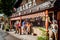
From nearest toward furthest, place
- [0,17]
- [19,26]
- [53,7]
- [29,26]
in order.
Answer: [53,7] → [29,26] → [19,26] → [0,17]

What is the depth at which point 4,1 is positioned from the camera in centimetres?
5675

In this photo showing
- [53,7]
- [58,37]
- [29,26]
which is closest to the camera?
[53,7]

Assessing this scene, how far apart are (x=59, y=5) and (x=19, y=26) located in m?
14.1

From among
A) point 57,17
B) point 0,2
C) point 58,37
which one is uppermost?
point 0,2

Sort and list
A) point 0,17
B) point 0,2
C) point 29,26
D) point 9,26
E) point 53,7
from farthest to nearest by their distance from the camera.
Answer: point 0,17 < point 0,2 < point 9,26 < point 29,26 < point 53,7

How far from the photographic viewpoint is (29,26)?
27.2 metres

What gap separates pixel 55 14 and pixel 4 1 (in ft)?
130

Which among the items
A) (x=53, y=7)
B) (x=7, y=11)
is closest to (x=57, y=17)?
(x=53, y=7)

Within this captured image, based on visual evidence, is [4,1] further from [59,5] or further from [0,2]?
[59,5]

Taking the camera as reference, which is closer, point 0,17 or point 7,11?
point 7,11

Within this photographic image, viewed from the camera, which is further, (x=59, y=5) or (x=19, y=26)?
(x=19, y=26)

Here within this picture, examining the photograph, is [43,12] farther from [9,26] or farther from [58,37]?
[9,26]

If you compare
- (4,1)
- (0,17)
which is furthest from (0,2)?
(0,17)

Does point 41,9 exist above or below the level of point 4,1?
below
